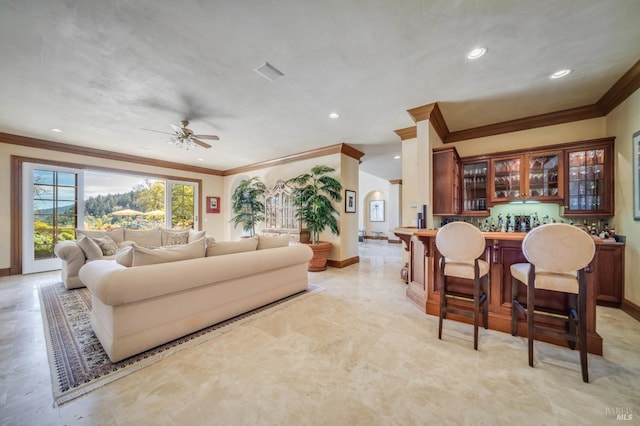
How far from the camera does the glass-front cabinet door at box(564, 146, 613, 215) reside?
312cm

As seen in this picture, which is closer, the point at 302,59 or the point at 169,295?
the point at 169,295

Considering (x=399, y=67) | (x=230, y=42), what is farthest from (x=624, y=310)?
(x=230, y=42)

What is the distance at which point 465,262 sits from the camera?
229 cm

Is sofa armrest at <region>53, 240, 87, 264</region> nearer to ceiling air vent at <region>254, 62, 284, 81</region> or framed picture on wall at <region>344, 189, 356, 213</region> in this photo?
ceiling air vent at <region>254, 62, 284, 81</region>

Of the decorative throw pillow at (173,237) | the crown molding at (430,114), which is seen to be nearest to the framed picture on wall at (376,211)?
the crown molding at (430,114)

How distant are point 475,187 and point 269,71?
3779 mm

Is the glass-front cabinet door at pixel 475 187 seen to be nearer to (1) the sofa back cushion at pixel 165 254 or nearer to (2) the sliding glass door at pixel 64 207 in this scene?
(1) the sofa back cushion at pixel 165 254

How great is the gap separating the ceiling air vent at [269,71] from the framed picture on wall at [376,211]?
29.6 feet

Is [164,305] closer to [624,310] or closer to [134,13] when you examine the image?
[134,13]

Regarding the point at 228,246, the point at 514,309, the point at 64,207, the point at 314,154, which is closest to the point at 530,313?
the point at 514,309

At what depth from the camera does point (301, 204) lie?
553cm

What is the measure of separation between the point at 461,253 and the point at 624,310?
105 inches

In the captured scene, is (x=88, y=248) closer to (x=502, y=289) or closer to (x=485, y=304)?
(x=485, y=304)

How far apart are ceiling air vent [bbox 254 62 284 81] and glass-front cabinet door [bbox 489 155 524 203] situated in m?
3.66
